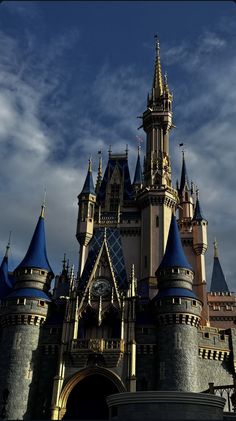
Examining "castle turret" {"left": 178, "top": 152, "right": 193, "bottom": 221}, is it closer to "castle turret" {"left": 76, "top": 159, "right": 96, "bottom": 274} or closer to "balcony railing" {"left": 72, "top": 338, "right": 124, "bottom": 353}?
"castle turret" {"left": 76, "top": 159, "right": 96, "bottom": 274}

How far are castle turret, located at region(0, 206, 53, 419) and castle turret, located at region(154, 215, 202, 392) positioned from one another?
1052 cm

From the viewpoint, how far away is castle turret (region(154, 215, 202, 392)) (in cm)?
3750

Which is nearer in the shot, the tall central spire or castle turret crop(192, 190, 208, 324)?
castle turret crop(192, 190, 208, 324)

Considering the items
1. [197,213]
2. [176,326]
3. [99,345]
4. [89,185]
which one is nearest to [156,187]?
[197,213]

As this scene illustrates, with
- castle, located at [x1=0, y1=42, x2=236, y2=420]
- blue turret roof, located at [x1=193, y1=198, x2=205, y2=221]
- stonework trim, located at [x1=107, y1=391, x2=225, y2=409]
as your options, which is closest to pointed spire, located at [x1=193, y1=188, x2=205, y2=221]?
blue turret roof, located at [x1=193, y1=198, x2=205, y2=221]

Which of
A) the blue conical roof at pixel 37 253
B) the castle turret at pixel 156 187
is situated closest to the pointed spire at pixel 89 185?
the castle turret at pixel 156 187

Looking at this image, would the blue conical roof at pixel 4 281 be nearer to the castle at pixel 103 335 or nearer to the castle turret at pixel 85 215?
the castle at pixel 103 335

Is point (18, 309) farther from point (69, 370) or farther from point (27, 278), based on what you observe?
point (69, 370)

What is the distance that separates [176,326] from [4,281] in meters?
20.7

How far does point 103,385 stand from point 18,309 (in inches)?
392

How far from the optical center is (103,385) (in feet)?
135

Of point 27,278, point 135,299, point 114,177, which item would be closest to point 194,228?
point 114,177

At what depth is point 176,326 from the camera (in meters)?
39.3

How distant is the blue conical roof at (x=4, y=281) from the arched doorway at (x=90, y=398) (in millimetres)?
12910
